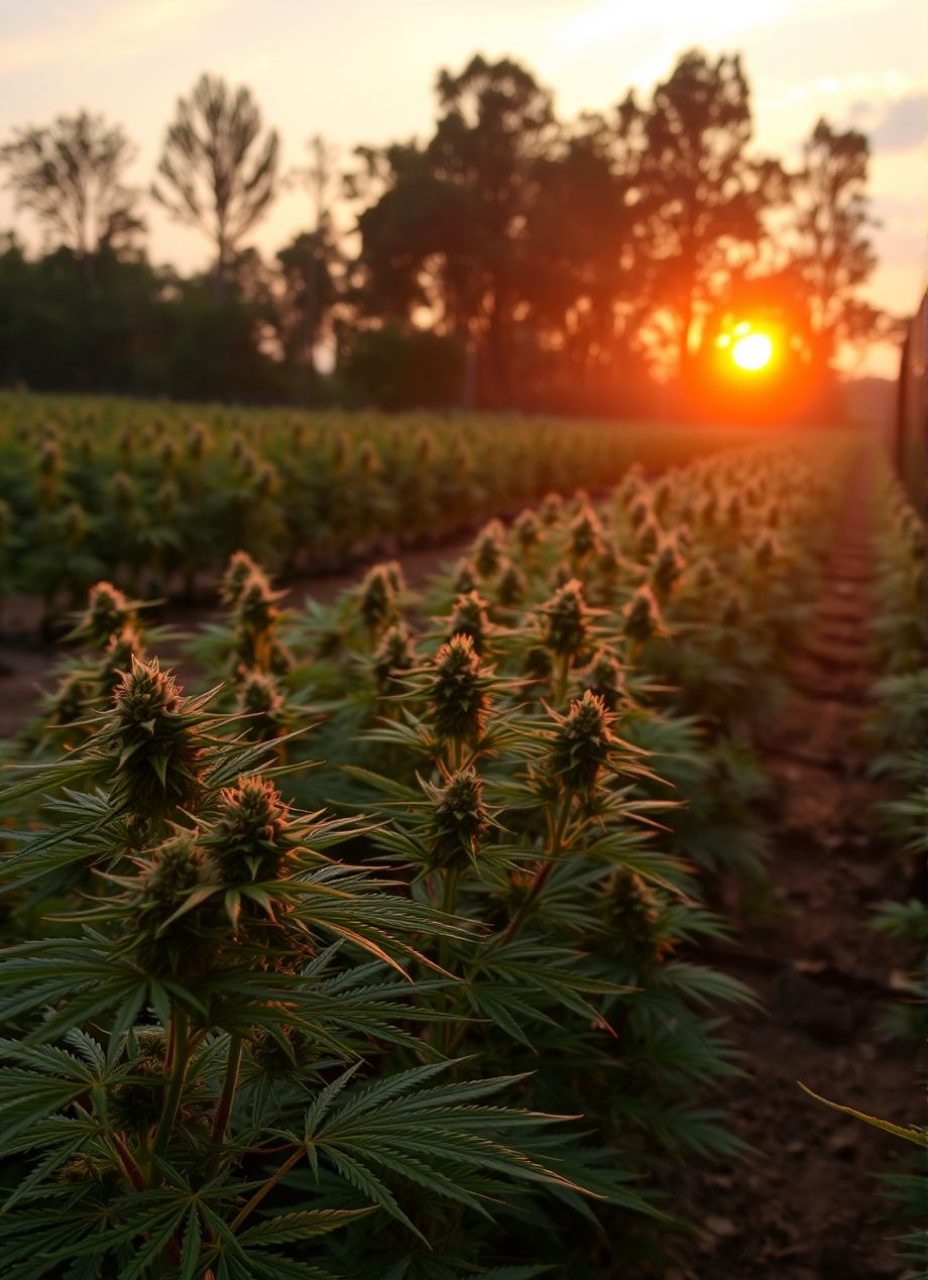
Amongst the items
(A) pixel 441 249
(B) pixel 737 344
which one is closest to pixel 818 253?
(B) pixel 737 344

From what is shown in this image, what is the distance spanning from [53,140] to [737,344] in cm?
4253

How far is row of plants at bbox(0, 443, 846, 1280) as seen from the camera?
1.43 meters

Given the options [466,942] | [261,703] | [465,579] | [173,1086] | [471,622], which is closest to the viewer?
[173,1086]

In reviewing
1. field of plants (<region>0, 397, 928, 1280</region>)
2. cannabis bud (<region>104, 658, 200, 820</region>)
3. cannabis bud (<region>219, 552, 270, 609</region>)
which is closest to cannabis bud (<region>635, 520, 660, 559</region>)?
field of plants (<region>0, 397, 928, 1280</region>)

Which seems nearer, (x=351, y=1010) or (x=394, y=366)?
(x=351, y=1010)

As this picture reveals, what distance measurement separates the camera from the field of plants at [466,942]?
149 centimetres

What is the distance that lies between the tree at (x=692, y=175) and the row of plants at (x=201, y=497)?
1978 inches

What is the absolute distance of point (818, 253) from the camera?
248ft

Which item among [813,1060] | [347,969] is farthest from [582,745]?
[813,1060]

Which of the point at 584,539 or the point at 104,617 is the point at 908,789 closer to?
the point at 584,539

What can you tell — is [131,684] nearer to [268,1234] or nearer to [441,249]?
[268,1234]

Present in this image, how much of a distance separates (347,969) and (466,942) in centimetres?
23

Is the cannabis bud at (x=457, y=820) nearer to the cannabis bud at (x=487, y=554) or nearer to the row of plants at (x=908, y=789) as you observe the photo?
the row of plants at (x=908, y=789)

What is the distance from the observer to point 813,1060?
4.26 m
